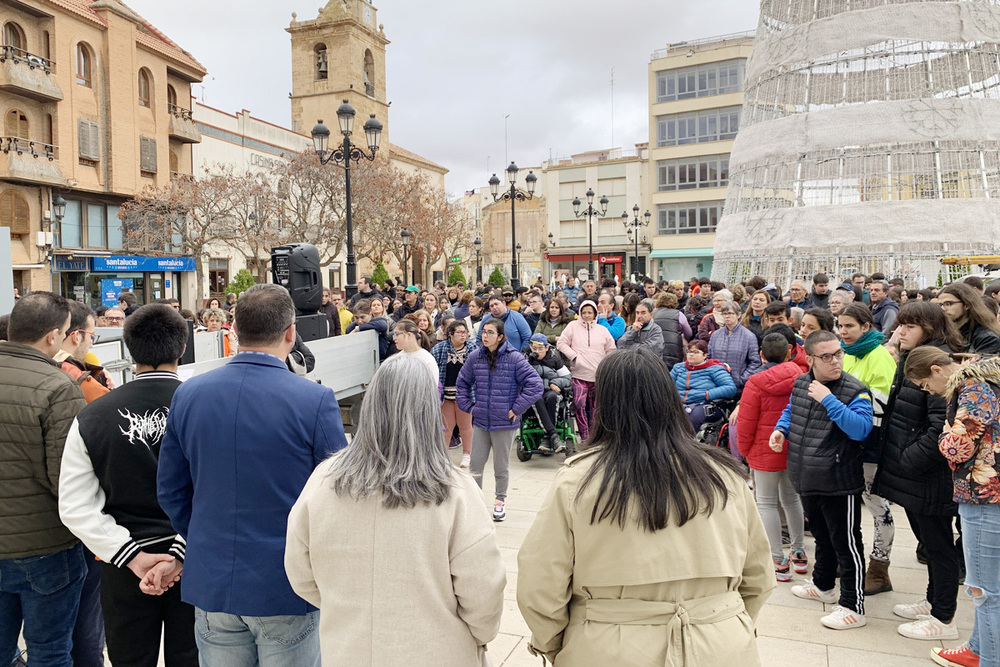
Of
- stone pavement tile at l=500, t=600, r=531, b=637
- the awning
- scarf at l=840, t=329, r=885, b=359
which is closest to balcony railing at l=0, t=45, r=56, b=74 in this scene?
stone pavement tile at l=500, t=600, r=531, b=637

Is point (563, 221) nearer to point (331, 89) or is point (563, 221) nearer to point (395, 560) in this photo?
point (331, 89)

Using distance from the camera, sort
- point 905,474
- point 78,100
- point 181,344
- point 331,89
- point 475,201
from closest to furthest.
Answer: point 181,344, point 905,474, point 78,100, point 331,89, point 475,201

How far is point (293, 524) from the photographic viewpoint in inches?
91.6

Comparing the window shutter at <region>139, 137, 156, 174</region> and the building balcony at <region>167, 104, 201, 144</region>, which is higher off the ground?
the building balcony at <region>167, 104, 201, 144</region>

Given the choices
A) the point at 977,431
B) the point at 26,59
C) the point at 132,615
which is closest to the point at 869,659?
the point at 977,431

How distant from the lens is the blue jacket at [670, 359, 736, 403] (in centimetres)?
705

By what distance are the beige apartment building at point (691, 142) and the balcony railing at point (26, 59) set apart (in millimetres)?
35400

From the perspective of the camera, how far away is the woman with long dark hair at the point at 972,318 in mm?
4840

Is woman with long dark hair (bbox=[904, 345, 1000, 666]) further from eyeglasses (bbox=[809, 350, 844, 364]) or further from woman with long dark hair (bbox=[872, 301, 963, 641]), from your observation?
eyeglasses (bbox=[809, 350, 844, 364])

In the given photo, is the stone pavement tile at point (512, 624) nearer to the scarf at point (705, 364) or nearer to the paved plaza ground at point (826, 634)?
the paved plaza ground at point (826, 634)

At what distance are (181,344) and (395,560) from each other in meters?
1.70

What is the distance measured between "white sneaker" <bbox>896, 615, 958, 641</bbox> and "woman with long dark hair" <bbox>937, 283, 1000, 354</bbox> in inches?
74.4

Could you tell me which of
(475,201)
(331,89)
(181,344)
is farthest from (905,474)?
(475,201)

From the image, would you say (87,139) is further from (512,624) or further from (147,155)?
(512,624)
